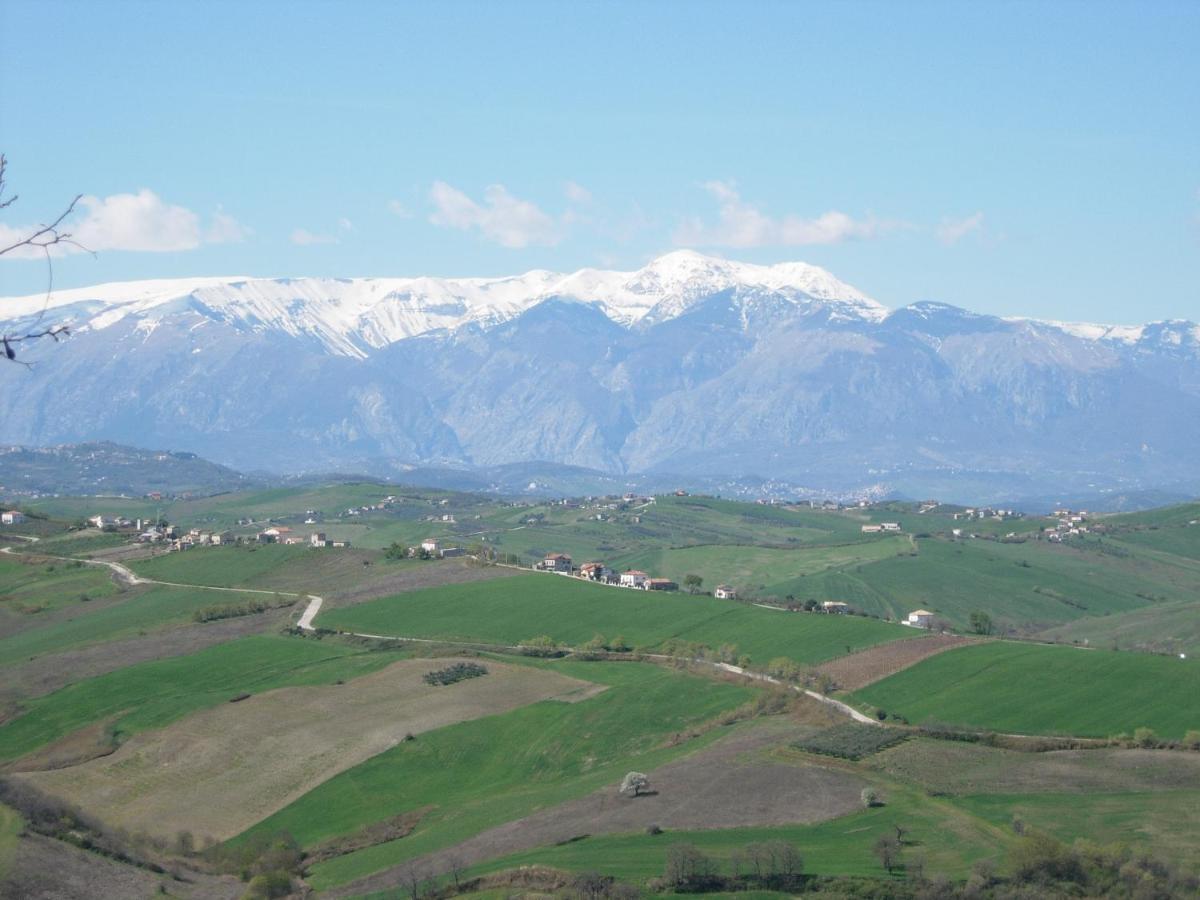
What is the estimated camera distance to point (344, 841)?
57.2m

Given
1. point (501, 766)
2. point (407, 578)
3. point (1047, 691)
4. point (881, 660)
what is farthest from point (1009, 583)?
point (501, 766)

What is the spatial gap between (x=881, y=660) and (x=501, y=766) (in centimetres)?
2392

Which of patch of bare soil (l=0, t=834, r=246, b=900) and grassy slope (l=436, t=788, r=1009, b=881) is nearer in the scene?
patch of bare soil (l=0, t=834, r=246, b=900)

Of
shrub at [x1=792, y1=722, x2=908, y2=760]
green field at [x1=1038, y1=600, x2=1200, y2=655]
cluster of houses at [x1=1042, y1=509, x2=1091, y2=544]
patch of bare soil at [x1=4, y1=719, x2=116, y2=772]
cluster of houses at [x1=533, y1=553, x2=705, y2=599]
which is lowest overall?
patch of bare soil at [x1=4, y1=719, x2=116, y2=772]

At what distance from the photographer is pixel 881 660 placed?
8031cm

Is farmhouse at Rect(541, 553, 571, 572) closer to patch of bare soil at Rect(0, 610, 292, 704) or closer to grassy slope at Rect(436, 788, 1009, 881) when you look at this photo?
patch of bare soil at Rect(0, 610, 292, 704)

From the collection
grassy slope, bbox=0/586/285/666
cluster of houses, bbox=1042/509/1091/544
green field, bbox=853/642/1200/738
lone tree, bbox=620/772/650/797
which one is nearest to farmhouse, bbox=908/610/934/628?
green field, bbox=853/642/1200/738

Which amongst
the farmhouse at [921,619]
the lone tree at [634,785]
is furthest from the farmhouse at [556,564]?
the lone tree at [634,785]

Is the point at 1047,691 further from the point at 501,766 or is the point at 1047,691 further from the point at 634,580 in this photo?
the point at 634,580

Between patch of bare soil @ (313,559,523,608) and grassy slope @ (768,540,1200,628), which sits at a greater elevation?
patch of bare soil @ (313,559,523,608)

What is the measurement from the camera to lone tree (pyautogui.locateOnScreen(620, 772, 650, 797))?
57.7m

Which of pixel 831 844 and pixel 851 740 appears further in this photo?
pixel 851 740

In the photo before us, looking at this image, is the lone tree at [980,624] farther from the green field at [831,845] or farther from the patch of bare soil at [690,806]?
the green field at [831,845]

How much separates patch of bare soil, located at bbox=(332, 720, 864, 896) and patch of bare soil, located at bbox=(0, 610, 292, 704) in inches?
1452
